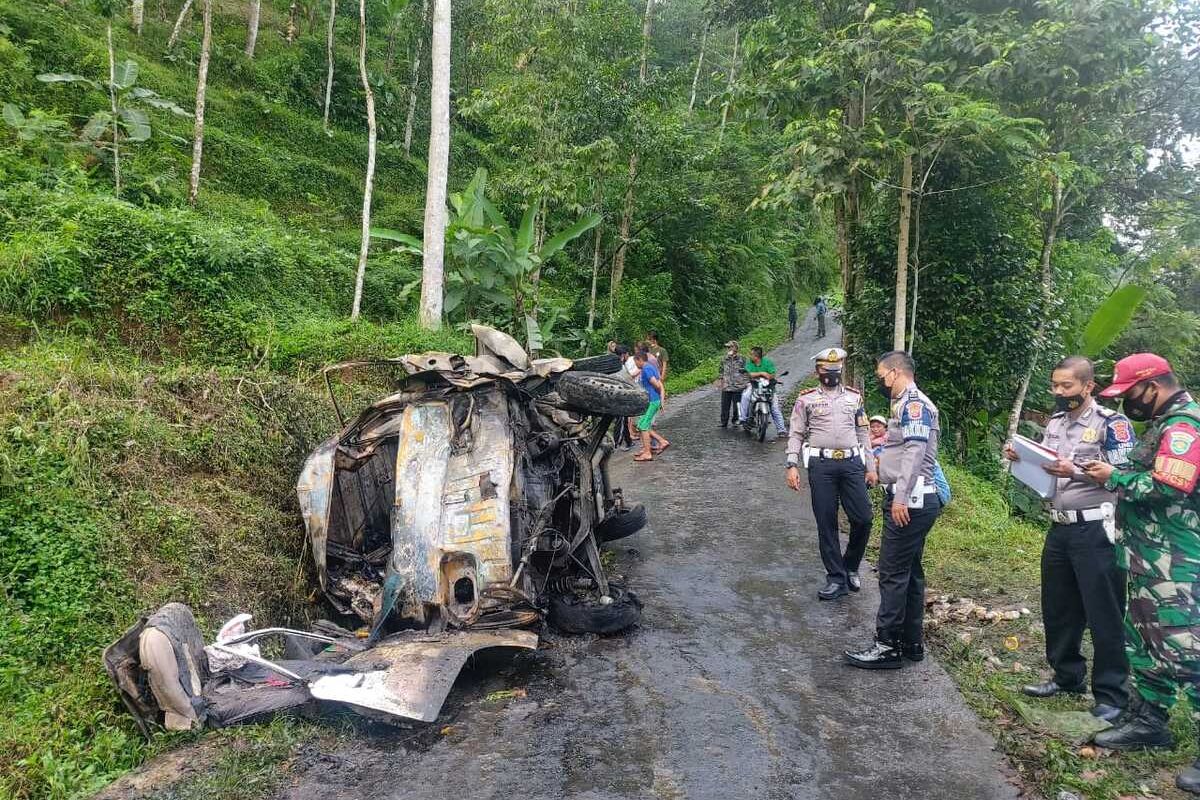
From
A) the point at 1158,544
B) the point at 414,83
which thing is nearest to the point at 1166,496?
the point at 1158,544

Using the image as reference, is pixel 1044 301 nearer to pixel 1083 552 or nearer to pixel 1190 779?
pixel 1083 552

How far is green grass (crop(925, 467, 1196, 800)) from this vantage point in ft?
11.1

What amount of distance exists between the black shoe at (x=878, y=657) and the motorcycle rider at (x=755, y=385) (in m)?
7.41

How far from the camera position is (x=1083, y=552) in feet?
12.9

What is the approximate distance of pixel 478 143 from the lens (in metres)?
26.7

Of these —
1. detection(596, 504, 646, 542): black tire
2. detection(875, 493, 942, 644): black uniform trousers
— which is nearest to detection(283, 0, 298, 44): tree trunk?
detection(596, 504, 646, 542): black tire

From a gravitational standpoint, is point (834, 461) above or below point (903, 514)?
above

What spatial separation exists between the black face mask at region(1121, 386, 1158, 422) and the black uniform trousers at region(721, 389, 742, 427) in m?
8.97

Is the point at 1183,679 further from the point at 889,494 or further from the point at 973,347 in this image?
the point at 973,347

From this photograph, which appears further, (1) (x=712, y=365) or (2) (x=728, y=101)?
(1) (x=712, y=365)

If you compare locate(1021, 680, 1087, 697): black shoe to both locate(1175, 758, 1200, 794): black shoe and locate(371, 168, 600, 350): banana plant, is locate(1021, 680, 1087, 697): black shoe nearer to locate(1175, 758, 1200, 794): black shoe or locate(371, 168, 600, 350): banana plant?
locate(1175, 758, 1200, 794): black shoe

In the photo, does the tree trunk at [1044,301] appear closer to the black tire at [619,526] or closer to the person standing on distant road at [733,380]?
the person standing on distant road at [733,380]

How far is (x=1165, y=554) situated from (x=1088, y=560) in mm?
428

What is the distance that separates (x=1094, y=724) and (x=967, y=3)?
9.39 meters
